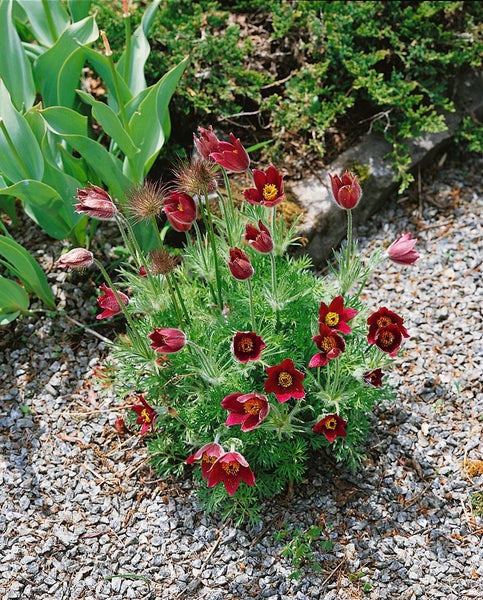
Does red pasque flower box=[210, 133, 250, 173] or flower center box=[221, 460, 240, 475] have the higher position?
red pasque flower box=[210, 133, 250, 173]

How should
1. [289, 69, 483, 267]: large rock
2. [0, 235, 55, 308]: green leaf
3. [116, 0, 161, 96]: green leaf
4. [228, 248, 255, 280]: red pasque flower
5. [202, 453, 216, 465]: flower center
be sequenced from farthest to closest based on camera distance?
[289, 69, 483, 267]: large rock, [116, 0, 161, 96]: green leaf, [0, 235, 55, 308]: green leaf, [202, 453, 216, 465]: flower center, [228, 248, 255, 280]: red pasque flower

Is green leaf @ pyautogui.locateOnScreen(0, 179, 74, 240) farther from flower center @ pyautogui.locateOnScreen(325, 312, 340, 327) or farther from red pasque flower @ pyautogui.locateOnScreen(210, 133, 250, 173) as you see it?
→ flower center @ pyautogui.locateOnScreen(325, 312, 340, 327)

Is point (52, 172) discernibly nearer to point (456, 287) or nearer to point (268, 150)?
point (268, 150)

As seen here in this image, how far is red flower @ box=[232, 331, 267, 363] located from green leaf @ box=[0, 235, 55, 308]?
108 centimetres

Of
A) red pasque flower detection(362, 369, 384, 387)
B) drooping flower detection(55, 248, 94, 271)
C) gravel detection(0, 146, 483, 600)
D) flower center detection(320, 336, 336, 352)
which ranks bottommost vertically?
gravel detection(0, 146, 483, 600)

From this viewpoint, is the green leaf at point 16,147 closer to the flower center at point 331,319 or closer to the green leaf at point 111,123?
the green leaf at point 111,123

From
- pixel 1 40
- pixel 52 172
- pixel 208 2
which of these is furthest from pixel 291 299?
pixel 208 2

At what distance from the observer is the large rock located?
326 centimetres

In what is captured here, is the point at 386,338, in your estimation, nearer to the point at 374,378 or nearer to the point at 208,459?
the point at 374,378

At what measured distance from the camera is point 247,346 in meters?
2.05

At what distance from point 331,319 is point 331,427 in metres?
0.35

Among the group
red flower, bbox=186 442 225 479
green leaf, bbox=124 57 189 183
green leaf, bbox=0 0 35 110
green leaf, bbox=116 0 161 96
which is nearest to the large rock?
green leaf, bbox=124 57 189 183

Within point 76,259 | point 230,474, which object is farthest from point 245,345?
point 76,259

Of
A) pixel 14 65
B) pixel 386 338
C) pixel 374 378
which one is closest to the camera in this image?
pixel 386 338
